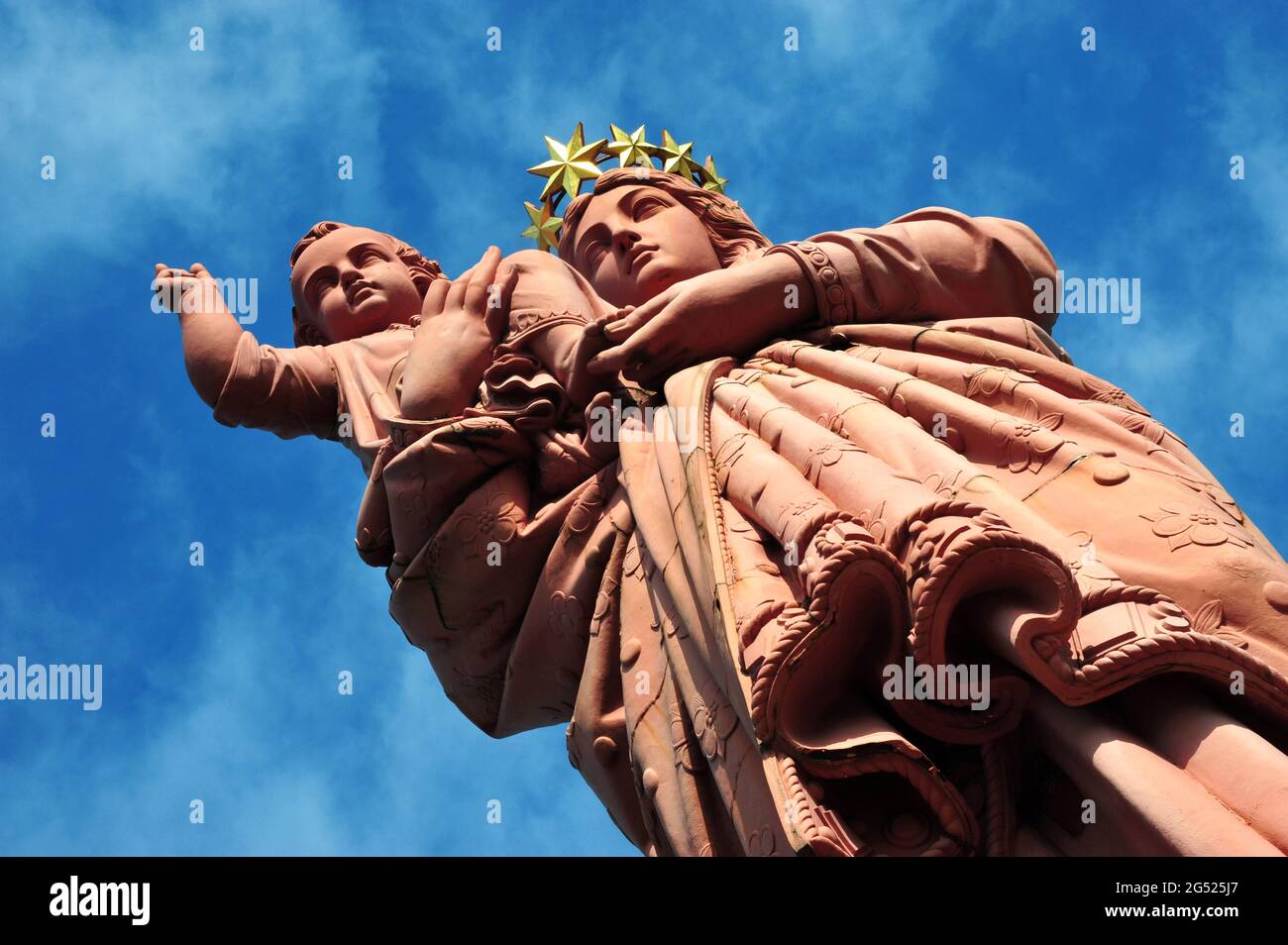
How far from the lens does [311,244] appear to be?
41.4 ft

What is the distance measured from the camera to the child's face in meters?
12.2

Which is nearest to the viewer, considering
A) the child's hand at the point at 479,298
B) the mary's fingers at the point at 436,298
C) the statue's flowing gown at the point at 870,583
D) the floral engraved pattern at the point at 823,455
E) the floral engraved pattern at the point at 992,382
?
the statue's flowing gown at the point at 870,583

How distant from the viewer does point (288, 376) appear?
1152 centimetres

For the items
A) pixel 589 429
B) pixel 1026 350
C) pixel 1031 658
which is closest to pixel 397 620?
pixel 589 429

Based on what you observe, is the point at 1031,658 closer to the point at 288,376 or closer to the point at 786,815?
the point at 786,815

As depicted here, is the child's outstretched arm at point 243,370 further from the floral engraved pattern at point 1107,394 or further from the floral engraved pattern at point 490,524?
the floral engraved pattern at point 1107,394

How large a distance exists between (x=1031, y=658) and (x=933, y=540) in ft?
1.91

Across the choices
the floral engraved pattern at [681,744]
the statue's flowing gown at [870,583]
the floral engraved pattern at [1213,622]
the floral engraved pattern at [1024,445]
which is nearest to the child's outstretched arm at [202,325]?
the statue's flowing gown at [870,583]

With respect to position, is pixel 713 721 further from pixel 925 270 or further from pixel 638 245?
pixel 638 245

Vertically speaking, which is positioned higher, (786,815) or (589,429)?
(589,429)

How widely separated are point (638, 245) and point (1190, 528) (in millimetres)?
4579

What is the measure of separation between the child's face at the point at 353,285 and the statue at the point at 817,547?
610mm

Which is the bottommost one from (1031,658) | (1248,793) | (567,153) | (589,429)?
(1248,793)

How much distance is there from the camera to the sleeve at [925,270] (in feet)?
32.6
